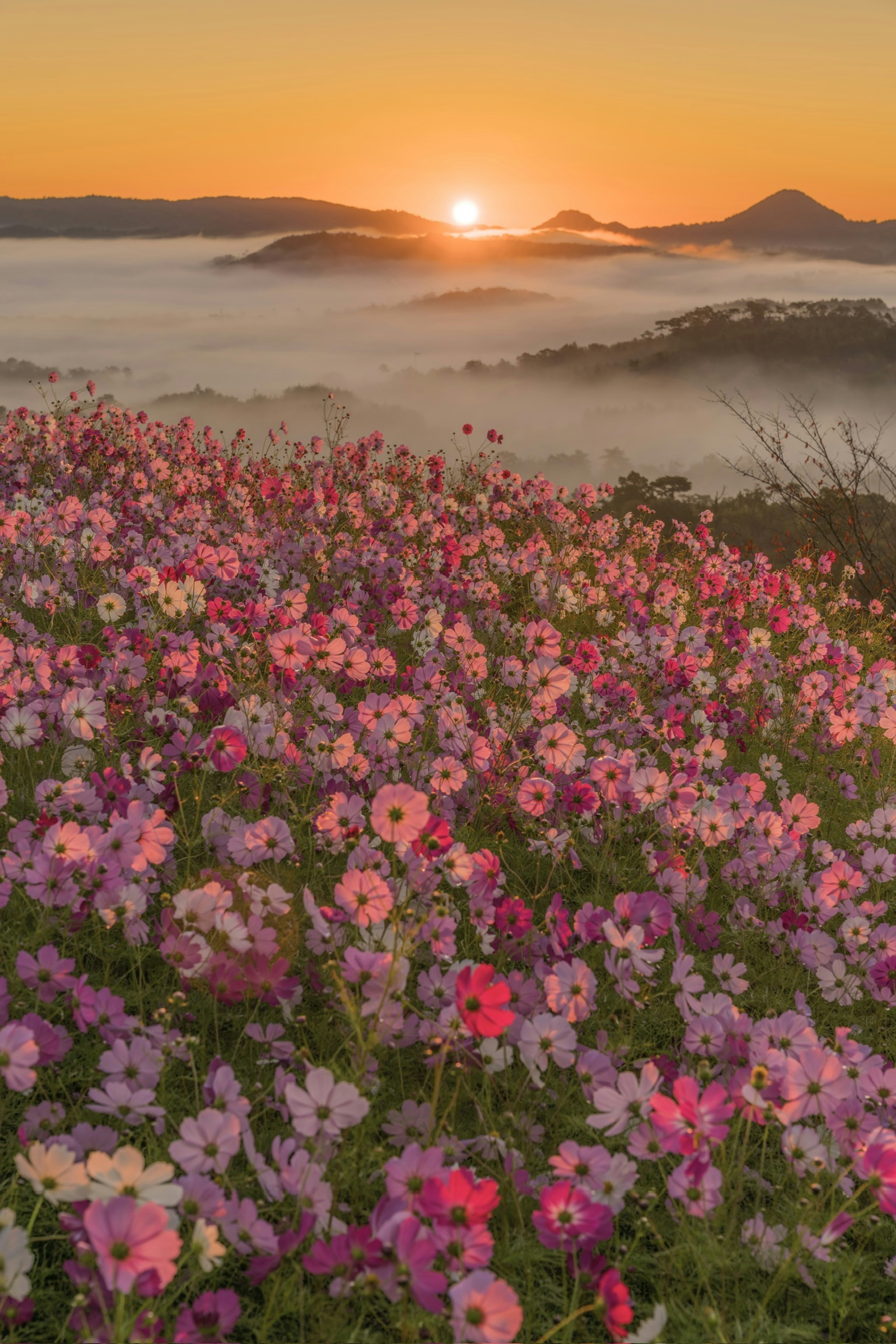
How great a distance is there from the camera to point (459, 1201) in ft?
4.39

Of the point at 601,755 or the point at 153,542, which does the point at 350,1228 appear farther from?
the point at 153,542

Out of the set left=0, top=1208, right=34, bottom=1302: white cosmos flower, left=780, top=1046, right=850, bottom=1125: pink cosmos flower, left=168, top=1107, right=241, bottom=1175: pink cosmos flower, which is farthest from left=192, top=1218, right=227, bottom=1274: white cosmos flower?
left=780, top=1046, right=850, bottom=1125: pink cosmos flower

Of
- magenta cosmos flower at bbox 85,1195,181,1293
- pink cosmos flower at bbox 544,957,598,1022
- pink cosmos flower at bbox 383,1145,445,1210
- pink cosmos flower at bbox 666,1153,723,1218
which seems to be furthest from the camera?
pink cosmos flower at bbox 544,957,598,1022

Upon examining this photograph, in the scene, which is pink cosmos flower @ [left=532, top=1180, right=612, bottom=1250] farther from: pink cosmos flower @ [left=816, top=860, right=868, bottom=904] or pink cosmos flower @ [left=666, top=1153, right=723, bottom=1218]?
pink cosmos flower @ [left=816, top=860, right=868, bottom=904]

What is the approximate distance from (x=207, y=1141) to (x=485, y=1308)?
52cm

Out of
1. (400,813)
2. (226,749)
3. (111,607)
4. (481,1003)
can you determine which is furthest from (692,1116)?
(111,607)

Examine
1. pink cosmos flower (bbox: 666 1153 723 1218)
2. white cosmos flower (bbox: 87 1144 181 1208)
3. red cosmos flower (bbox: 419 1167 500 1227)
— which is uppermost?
white cosmos flower (bbox: 87 1144 181 1208)

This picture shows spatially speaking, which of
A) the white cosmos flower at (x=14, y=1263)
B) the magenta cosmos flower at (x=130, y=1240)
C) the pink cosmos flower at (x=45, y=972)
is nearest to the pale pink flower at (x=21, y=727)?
the pink cosmos flower at (x=45, y=972)

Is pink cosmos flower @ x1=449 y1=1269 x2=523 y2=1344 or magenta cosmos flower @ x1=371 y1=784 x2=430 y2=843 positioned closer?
pink cosmos flower @ x1=449 y1=1269 x2=523 y2=1344

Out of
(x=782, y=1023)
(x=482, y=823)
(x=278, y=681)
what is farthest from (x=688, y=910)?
(x=278, y=681)

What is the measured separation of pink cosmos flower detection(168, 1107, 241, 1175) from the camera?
1.50 metres

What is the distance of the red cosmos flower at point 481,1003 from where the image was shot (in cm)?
160

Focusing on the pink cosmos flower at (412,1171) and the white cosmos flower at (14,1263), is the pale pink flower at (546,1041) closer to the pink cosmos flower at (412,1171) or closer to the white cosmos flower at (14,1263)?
the pink cosmos flower at (412,1171)

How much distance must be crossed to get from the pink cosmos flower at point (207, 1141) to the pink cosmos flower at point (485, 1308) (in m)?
0.43
